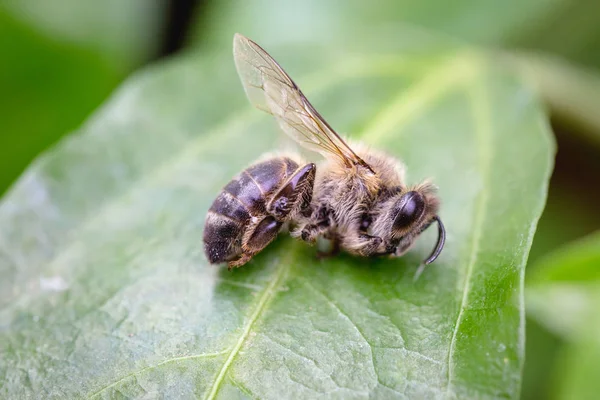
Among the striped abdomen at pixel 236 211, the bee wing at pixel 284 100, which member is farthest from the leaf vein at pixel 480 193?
the striped abdomen at pixel 236 211

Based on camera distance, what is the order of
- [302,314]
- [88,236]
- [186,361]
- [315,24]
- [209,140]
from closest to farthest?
[186,361], [302,314], [88,236], [209,140], [315,24]

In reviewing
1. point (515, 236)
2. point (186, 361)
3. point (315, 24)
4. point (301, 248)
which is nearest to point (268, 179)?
point (301, 248)

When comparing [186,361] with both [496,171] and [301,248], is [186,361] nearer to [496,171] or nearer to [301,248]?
[301,248]

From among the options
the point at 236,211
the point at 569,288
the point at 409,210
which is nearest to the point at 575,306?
the point at 569,288

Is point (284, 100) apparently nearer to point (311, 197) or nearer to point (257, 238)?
point (311, 197)

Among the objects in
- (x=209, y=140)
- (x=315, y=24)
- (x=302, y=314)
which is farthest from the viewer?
(x=315, y=24)

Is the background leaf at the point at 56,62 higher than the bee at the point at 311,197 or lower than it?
higher

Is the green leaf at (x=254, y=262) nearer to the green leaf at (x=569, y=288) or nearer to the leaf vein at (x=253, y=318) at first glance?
the leaf vein at (x=253, y=318)
